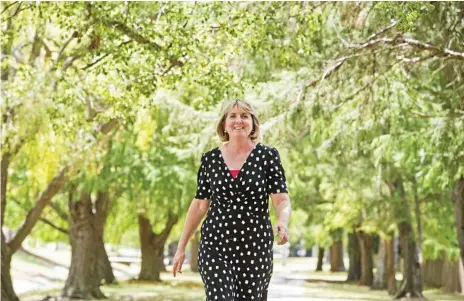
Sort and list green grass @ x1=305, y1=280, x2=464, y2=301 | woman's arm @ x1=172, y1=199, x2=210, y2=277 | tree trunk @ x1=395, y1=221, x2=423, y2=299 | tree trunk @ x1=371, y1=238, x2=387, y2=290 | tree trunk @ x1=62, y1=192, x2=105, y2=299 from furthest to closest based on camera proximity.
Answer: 1. tree trunk @ x1=371, y1=238, x2=387, y2=290
2. green grass @ x1=305, y1=280, x2=464, y2=301
3. tree trunk @ x1=395, y1=221, x2=423, y2=299
4. tree trunk @ x1=62, y1=192, x2=105, y2=299
5. woman's arm @ x1=172, y1=199, x2=210, y2=277

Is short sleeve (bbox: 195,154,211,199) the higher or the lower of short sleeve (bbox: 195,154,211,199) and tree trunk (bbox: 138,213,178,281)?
the lower

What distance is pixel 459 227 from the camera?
1814 centimetres

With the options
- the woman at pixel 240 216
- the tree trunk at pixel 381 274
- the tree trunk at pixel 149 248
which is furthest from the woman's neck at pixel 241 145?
the tree trunk at pixel 149 248

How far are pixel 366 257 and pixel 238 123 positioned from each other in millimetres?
30701

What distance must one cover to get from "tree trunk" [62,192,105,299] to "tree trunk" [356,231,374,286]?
13057 millimetres

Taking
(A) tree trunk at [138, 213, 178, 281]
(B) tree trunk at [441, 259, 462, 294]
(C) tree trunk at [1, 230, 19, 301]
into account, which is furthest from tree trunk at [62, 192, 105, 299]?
(B) tree trunk at [441, 259, 462, 294]

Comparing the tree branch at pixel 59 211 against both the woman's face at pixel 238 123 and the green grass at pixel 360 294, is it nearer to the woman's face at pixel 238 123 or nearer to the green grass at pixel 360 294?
the green grass at pixel 360 294

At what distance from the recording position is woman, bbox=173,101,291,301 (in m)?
4.77

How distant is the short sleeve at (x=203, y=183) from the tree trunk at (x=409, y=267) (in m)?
21.2

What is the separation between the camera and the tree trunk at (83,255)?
23.6 m

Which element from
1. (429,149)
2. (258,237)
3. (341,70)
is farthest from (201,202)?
(429,149)

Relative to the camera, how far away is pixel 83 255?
938 inches

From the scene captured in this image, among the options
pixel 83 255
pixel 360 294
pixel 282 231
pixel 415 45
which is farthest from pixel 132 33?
pixel 360 294

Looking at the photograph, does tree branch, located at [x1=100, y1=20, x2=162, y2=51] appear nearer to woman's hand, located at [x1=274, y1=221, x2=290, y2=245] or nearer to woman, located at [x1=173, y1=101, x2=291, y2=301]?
woman, located at [x1=173, y1=101, x2=291, y2=301]
